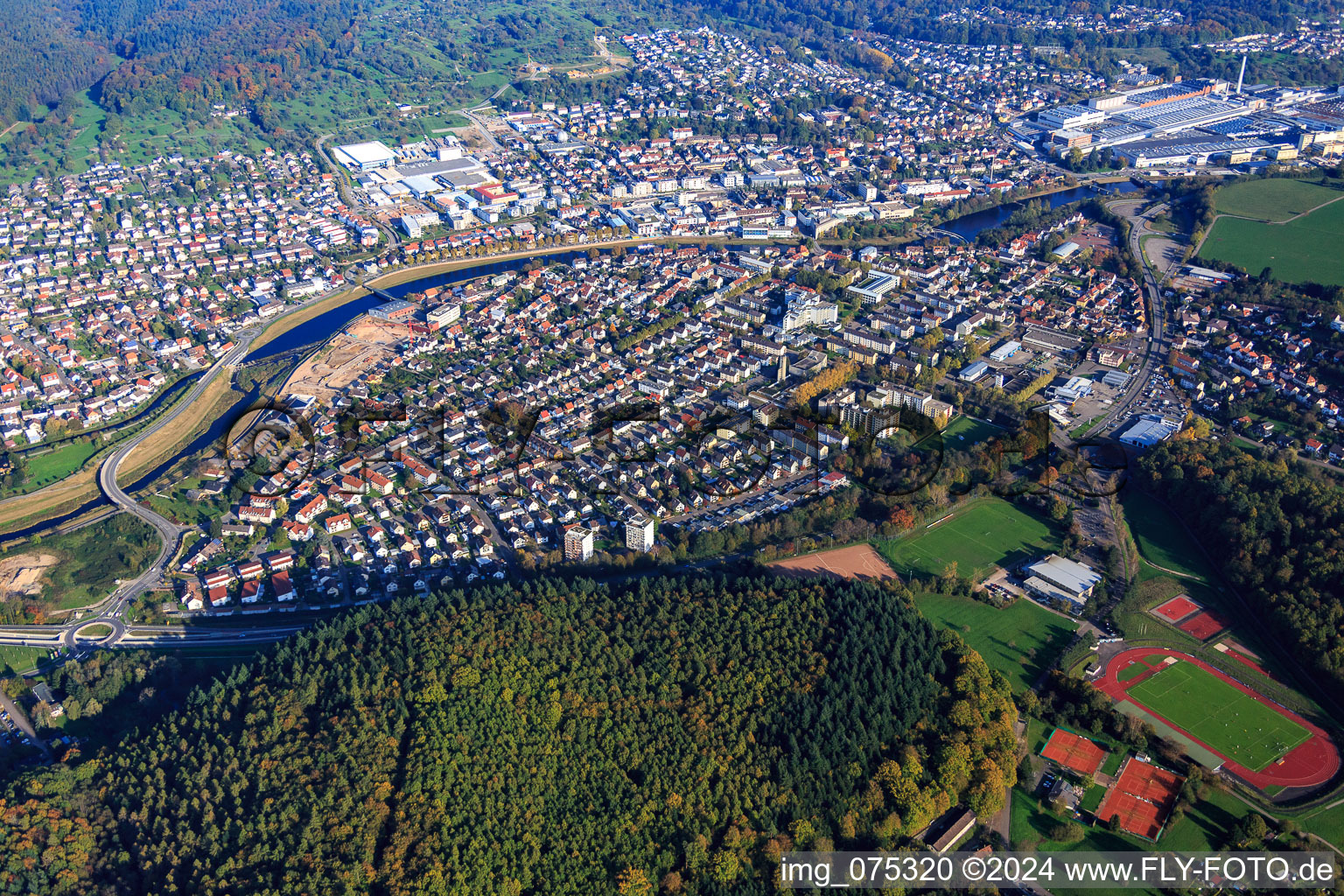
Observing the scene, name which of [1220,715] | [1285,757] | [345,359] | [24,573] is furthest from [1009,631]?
[345,359]

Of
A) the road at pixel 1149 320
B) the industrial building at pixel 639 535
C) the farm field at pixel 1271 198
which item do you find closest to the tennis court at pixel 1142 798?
the industrial building at pixel 639 535

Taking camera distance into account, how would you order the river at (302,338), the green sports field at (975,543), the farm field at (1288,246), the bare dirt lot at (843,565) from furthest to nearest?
the farm field at (1288,246) → the river at (302,338) → the green sports field at (975,543) → the bare dirt lot at (843,565)

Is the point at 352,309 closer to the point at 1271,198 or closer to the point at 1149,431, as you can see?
the point at 1149,431

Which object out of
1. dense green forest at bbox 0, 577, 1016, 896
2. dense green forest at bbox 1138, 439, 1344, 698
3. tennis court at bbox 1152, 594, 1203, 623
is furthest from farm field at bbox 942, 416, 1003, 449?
dense green forest at bbox 0, 577, 1016, 896

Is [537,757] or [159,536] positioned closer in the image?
[537,757]

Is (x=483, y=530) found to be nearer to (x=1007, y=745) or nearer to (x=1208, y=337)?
(x=1007, y=745)

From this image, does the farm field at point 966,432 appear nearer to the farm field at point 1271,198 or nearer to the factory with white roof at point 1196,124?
the farm field at point 1271,198

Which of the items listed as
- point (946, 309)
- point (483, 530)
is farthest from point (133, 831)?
point (946, 309)
